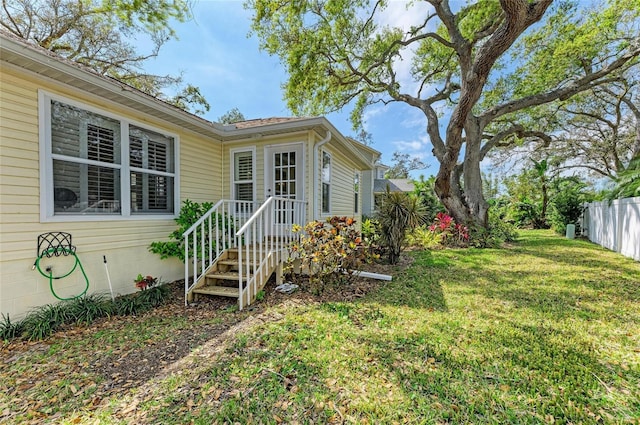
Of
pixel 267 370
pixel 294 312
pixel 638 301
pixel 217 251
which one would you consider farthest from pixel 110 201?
Answer: pixel 638 301

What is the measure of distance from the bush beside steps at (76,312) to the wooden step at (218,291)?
2.05ft

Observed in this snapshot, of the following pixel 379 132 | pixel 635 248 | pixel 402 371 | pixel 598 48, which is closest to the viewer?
pixel 402 371

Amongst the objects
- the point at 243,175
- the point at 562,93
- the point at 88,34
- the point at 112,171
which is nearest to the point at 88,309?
the point at 112,171

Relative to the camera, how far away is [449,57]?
11.1 metres

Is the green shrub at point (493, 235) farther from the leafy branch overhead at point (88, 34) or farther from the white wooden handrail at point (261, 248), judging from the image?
the leafy branch overhead at point (88, 34)

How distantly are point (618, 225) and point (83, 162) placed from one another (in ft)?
42.1

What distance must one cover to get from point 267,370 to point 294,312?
1.38 m

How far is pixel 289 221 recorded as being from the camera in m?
5.40

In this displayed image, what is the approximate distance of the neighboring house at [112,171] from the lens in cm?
332

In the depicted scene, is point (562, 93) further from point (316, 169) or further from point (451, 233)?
point (316, 169)

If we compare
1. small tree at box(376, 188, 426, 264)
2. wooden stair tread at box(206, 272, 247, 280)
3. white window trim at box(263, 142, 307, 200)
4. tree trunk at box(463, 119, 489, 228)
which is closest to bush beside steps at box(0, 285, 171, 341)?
wooden stair tread at box(206, 272, 247, 280)

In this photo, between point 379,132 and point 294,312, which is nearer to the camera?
point 294,312

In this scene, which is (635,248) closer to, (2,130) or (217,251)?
(217,251)

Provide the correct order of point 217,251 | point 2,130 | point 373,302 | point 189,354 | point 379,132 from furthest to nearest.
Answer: point 379,132
point 217,251
point 373,302
point 2,130
point 189,354
